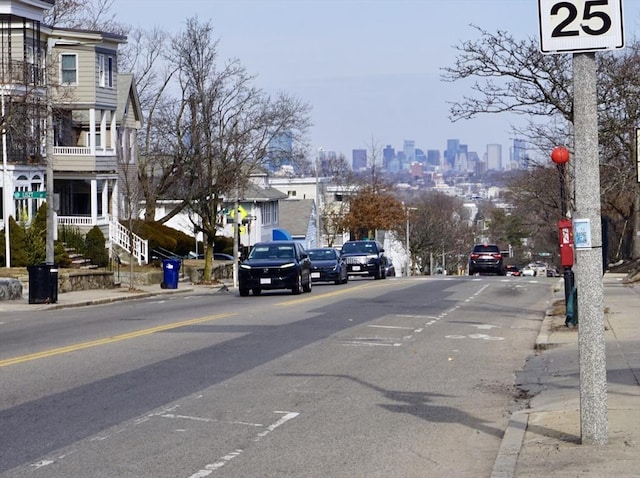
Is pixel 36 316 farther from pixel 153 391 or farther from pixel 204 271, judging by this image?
pixel 204 271

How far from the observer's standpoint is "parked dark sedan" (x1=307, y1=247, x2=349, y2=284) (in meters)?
40.9

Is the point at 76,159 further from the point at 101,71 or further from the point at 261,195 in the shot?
the point at 261,195

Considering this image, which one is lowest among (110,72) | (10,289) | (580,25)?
(10,289)

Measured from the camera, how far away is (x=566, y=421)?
998 centimetres

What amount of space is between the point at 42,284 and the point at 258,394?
18.1m

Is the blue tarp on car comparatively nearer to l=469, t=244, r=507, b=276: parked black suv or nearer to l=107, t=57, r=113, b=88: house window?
l=469, t=244, r=507, b=276: parked black suv

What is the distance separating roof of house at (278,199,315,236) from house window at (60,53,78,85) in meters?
45.6

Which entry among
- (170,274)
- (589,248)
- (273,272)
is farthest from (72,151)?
(589,248)

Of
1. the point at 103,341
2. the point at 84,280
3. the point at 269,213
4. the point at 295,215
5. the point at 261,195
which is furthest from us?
the point at 295,215

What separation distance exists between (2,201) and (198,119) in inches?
414

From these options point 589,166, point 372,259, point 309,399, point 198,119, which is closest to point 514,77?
point 309,399

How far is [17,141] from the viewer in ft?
131

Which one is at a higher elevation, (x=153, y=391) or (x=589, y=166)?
(x=589, y=166)

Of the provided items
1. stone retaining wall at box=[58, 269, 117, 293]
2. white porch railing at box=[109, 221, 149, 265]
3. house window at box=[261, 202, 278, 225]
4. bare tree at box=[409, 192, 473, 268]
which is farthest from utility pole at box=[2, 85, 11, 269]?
bare tree at box=[409, 192, 473, 268]
